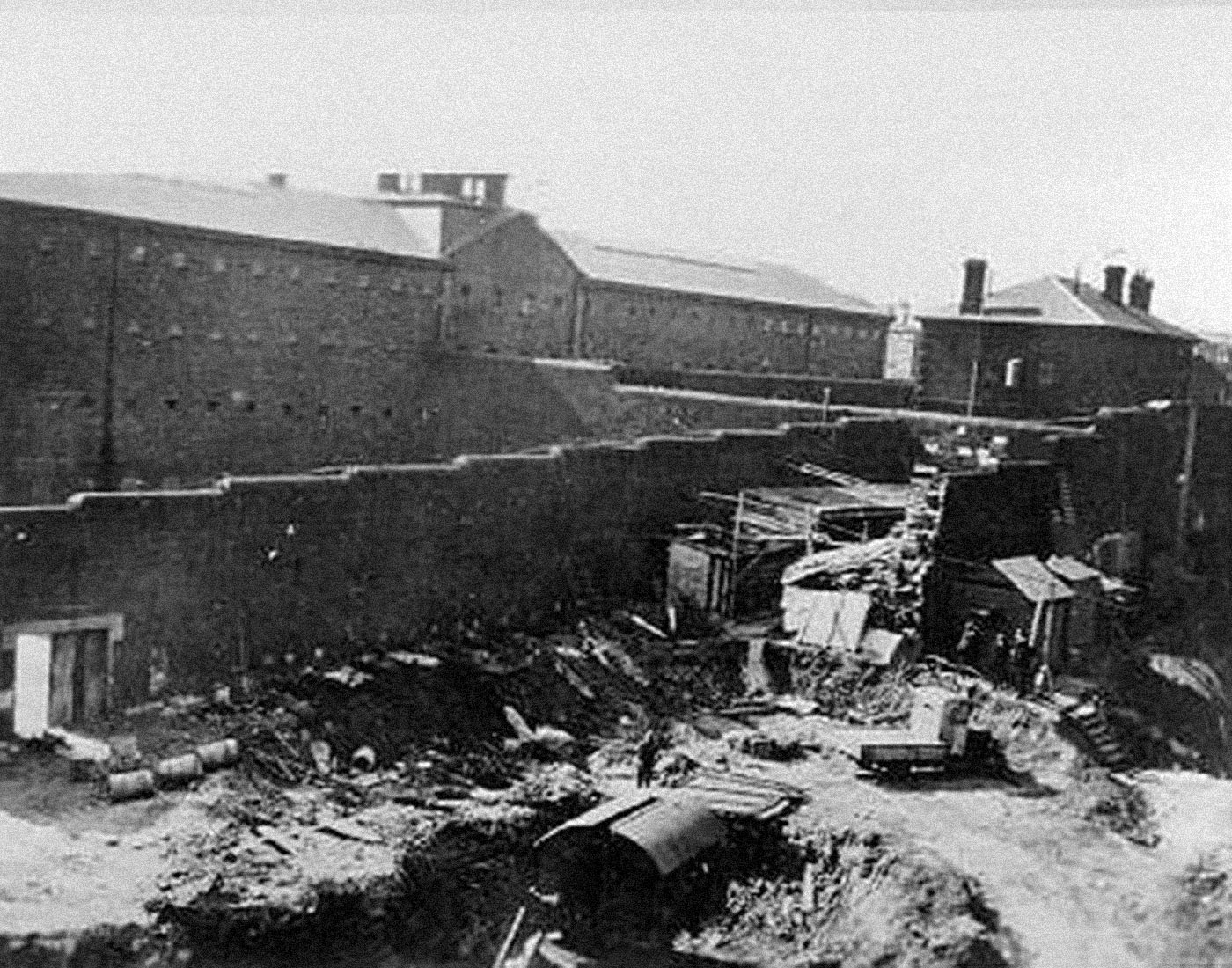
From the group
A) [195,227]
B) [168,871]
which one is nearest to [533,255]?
[195,227]

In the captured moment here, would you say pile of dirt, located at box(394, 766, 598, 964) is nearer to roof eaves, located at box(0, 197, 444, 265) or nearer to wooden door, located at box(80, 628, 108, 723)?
wooden door, located at box(80, 628, 108, 723)

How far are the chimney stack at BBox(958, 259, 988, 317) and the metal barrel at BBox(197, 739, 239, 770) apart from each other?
33.7m

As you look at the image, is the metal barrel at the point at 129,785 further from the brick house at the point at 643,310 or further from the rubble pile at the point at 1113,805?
the brick house at the point at 643,310

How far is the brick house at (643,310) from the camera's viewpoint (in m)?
44.6

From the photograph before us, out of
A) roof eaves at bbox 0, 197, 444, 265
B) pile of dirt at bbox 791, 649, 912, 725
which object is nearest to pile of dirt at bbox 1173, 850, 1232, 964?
pile of dirt at bbox 791, 649, 912, 725

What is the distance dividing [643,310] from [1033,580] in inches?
915

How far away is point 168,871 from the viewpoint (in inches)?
653

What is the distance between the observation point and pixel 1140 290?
51875 mm

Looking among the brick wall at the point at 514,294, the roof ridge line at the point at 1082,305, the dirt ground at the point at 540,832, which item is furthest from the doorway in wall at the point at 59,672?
the roof ridge line at the point at 1082,305

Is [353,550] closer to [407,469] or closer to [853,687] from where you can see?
[407,469]

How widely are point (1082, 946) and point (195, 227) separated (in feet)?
84.9

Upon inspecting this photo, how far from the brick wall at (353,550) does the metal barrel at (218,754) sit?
1650 millimetres

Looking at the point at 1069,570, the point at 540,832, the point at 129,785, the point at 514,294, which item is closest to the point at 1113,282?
the point at 514,294

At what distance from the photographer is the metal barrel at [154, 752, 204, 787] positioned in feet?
61.1
